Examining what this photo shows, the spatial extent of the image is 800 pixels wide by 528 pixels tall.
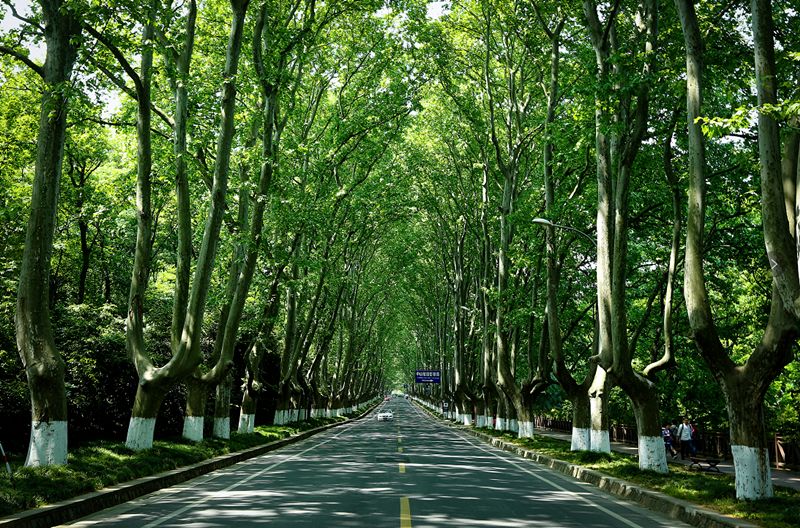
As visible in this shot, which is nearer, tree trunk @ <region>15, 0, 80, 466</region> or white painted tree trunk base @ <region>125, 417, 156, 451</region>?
tree trunk @ <region>15, 0, 80, 466</region>

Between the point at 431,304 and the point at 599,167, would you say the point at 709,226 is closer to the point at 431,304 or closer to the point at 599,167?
the point at 599,167

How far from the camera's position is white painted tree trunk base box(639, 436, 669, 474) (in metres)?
15.0

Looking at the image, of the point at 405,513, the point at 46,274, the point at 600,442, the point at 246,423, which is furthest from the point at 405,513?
A: the point at 246,423

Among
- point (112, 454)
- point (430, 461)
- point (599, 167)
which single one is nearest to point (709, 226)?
point (599, 167)

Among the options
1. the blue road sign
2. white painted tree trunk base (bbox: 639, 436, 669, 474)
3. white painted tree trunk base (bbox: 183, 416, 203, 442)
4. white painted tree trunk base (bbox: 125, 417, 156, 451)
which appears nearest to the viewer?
white painted tree trunk base (bbox: 639, 436, 669, 474)

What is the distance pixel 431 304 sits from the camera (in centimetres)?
6256

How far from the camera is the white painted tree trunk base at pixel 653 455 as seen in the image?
1499 centimetres

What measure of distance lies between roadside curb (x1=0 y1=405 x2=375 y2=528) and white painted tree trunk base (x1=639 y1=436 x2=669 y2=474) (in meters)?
9.74

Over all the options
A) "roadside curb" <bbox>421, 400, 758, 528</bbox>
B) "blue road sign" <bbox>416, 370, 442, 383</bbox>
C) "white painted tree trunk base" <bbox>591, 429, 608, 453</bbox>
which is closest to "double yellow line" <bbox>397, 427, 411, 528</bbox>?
"roadside curb" <bbox>421, 400, 758, 528</bbox>

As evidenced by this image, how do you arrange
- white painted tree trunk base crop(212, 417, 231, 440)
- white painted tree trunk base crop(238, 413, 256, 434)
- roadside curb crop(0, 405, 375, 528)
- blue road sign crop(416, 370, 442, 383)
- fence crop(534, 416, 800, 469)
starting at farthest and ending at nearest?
blue road sign crop(416, 370, 442, 383)
white painted tree trunk base crop(238, 413, 256, 434)
white painted tree trunk base crop(212, 417, 231, 440)
fence crop(534, 416, 800, 469)
roadside curb crop(0, 405, 375, 528)

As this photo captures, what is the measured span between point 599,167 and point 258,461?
11.9 metres

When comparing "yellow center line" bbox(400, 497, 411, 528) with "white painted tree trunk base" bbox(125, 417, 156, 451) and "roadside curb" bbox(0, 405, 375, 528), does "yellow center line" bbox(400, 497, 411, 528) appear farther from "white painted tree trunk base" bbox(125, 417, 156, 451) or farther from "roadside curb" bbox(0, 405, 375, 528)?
"white painted tree trunk base" bbox(125, 417, 156, 451)

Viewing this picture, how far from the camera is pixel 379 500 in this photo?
1105 centimetres

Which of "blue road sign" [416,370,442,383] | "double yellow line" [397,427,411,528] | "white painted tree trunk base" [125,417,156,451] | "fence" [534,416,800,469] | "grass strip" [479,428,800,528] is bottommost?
"fence" [534,416,800,469]
